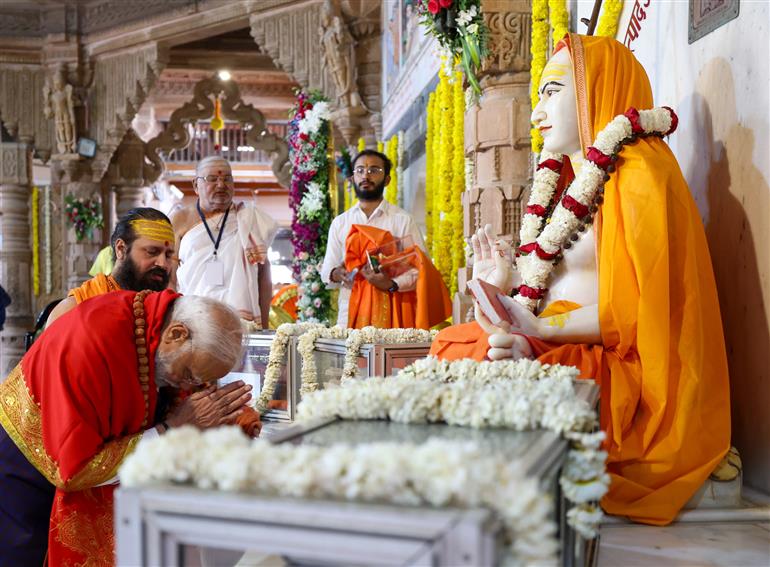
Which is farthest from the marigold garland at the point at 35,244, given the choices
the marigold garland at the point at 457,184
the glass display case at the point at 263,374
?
the glass display case at the point at 263,374

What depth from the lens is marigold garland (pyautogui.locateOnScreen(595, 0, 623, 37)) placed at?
379cm

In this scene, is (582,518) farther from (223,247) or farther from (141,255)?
(223,247)

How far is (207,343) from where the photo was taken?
6.81ft

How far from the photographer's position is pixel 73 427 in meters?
1.99

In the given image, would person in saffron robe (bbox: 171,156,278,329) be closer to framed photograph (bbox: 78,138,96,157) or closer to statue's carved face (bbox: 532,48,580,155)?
statue's carved face (bbox: 532,48,580,155)

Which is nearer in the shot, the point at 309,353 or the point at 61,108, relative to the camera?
the point at 309,353

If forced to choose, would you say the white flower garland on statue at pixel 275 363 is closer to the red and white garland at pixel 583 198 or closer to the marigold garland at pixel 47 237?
the red and white garland at pixel 583 198

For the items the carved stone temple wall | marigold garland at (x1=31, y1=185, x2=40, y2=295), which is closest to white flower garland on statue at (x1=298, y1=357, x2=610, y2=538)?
the carved stone temple wall

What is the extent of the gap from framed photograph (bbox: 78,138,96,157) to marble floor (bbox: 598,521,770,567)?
11427mm

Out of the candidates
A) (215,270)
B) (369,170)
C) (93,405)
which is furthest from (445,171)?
(93,405)

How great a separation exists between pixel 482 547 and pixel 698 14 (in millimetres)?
2755

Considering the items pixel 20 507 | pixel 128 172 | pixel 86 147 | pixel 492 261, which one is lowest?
pixel 20 507

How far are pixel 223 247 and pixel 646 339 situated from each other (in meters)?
3.15

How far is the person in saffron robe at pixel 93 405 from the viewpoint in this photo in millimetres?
2027
